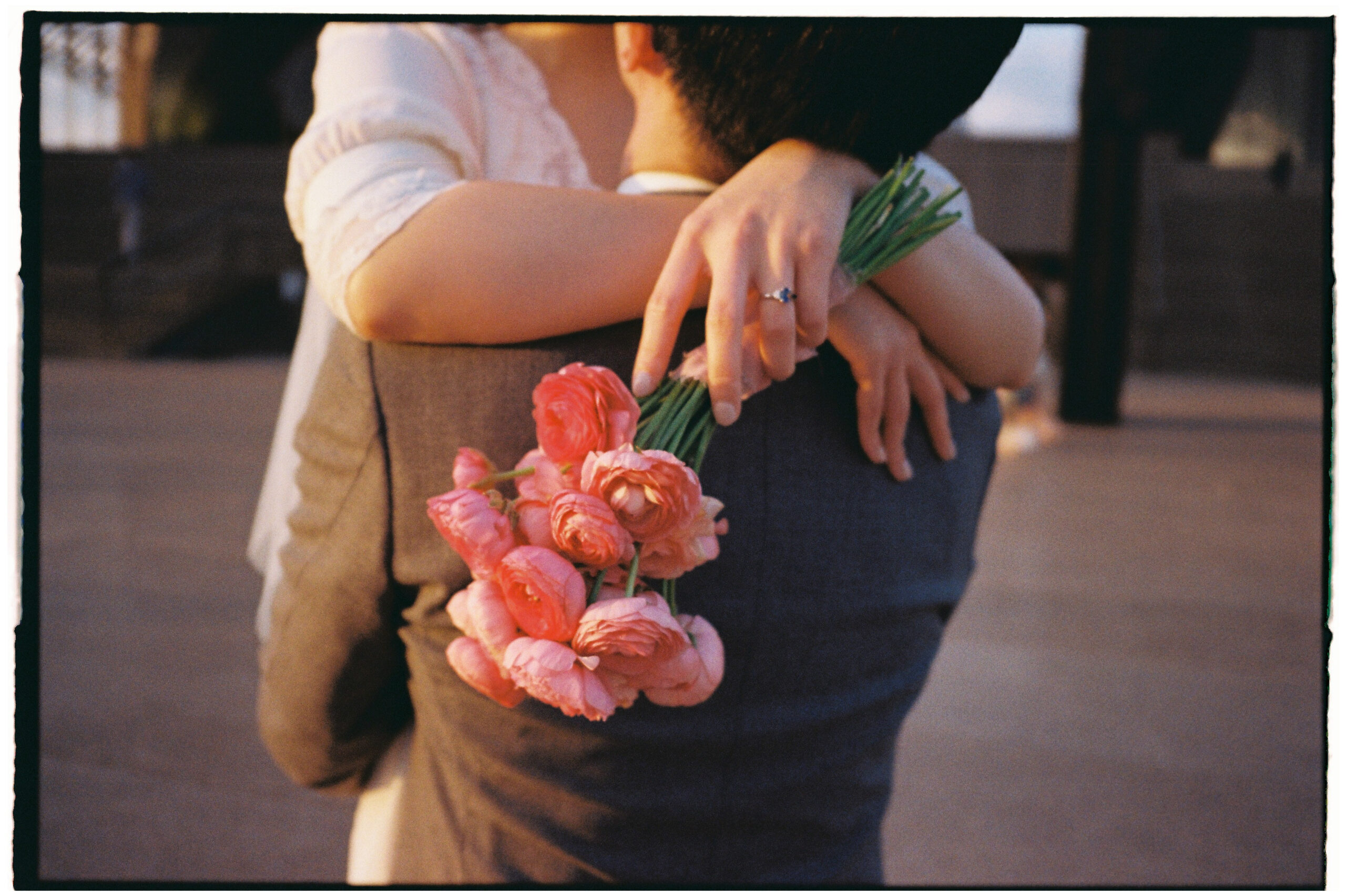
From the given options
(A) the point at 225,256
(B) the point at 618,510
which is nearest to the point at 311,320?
(B) the point at 618,510

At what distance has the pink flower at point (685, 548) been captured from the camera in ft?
2.41

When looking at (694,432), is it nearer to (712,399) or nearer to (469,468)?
(712,399)

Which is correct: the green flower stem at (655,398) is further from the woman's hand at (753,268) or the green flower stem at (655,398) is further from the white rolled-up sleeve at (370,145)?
the white rolled-up sleeve at (370,145)

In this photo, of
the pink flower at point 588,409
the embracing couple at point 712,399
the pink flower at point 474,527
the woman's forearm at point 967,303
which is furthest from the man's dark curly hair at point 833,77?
the pink flower at point 474,527

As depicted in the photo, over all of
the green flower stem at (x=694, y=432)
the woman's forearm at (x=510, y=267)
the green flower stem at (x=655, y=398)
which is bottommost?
the green flower stem at (x=694, y=432)

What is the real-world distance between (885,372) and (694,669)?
35cm

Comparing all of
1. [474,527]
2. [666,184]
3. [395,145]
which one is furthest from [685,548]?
[395,145]

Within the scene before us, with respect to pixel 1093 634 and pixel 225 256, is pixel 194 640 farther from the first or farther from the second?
pixel 225 256

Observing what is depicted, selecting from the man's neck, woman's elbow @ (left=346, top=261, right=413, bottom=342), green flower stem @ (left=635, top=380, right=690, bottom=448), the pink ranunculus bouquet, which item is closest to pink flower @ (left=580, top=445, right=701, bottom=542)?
the pink ranunculus bouquet

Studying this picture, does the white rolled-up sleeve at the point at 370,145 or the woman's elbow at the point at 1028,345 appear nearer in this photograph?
the white rolled-up sleeve at the point at 370,145

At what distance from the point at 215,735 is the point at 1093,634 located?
3115 mm

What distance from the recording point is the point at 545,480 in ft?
2.47

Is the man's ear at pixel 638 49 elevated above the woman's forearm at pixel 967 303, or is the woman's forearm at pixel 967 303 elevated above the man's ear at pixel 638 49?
the man's ear at pixel 638 49

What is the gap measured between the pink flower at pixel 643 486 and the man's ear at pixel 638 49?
415 mm
